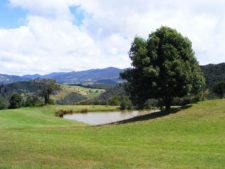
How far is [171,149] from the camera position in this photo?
27.6 m

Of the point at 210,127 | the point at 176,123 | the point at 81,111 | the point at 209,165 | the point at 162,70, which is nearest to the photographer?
the point at 209,165

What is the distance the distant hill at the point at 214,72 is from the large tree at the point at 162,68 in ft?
303

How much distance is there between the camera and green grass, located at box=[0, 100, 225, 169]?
71.7 ft

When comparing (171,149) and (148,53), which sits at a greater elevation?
(148,53)

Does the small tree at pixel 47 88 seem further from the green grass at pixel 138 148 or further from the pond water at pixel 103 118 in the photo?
the green grass at pixel 138 148

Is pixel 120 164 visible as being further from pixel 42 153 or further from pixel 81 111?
pixel 81 111

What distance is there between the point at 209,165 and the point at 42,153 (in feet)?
30.2

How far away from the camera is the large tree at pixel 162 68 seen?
50156 millimetres

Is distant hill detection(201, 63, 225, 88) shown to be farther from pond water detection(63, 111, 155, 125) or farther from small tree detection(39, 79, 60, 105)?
pond water detection(63, 111, 155, 125)

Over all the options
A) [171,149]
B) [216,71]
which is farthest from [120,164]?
[216,71]

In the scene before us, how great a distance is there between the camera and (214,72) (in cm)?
15488

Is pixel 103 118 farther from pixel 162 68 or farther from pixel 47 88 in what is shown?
pixel 162 68

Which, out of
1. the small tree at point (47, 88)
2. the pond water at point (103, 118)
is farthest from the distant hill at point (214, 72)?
the pond water at point (103, 118)

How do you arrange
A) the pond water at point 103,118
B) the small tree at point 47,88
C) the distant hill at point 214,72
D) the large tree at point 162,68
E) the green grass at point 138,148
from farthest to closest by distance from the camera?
the distant hill at point 214,72 → the small tree at point 47,88 → the pond water at point 103,118 → the large tree at point 162,68 → the green grass at point 138,148
